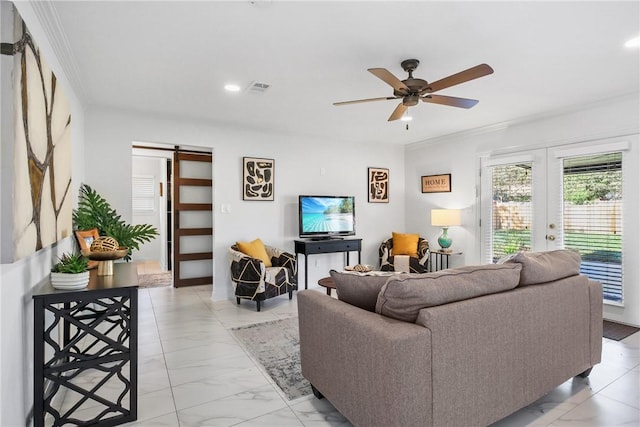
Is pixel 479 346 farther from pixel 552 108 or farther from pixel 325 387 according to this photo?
pixel 552 108

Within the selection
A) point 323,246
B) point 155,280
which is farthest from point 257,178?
point 155,280

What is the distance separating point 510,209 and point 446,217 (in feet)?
2.78

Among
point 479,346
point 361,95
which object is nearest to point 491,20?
point 361,95

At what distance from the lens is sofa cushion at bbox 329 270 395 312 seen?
184 cm

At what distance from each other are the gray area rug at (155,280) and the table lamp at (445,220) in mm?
4331

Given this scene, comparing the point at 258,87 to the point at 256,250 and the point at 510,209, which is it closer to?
the point at 256,250

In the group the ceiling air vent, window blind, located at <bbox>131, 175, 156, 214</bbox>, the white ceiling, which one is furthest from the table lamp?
window blind, located at <bbox>131, 175, 156, 214</bbox>

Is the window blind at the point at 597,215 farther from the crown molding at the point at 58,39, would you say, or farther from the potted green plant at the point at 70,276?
the crown molding at the point at 58,39

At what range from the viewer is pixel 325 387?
77.8 inches

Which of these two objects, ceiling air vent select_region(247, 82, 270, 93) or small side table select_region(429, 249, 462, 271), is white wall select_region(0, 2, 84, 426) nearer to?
ceiling air vent select_region(247, 82, 270, 93)

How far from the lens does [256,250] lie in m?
4.67

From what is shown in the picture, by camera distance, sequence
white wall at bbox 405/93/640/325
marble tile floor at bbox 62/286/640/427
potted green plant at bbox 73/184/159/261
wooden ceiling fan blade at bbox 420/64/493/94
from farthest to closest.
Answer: white wall at bbox 405/93/640/325
potted green plant at bbox 73/184/159/261
wooden ceiling fan blade at bbox 420/64/493/94
marble tile floor at bbox 62/286/640/427

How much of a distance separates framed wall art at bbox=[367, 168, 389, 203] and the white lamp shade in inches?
43.2

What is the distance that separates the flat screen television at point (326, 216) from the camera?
204 inches
